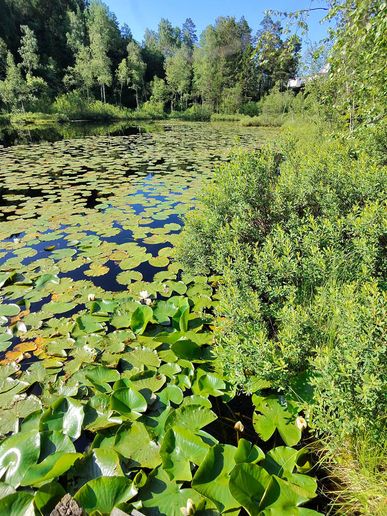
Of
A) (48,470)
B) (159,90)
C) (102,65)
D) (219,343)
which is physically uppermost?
(102,65)

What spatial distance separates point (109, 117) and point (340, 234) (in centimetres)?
3058

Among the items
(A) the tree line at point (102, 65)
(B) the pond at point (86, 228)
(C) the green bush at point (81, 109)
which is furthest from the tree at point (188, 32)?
(B) the pond at point (86, 228)

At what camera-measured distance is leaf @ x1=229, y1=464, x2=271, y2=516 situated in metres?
1.21

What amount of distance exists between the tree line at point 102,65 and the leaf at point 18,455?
29.2 m

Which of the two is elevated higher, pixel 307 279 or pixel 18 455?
pixel 307 279

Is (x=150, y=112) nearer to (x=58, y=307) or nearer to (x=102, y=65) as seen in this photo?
(x=102, y=65)

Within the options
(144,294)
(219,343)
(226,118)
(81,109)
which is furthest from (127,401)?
(226,118)

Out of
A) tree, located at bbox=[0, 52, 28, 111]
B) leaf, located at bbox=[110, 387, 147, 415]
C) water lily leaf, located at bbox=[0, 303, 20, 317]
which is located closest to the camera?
leaf, located at bbox=[110, 387, 147, 415]

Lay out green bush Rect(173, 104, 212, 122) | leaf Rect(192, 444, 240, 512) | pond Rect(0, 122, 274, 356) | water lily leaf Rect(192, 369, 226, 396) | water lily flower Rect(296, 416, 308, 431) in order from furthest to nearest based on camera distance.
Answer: green bush Rect(173, 104, 212, 122)
pond Rect(0, 122, 274, 356)
water lily leaf Rect(192, 369, 226, 396)
water lily flower Rect(296, 416, 308, 431)
leaf Rect(192, 444, 240, 512)

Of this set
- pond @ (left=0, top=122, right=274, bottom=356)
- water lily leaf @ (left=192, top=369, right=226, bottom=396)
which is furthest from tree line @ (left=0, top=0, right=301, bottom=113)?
water lily leaf @ (left=192, top=369, right=226, bottom=396)

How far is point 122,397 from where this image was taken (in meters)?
1.72

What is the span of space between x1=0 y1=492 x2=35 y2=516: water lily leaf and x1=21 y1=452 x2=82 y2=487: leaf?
92 millimetres

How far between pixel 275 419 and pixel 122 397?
2.90ft

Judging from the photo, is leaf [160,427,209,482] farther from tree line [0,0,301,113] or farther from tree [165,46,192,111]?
tree [165,46,192,111]
